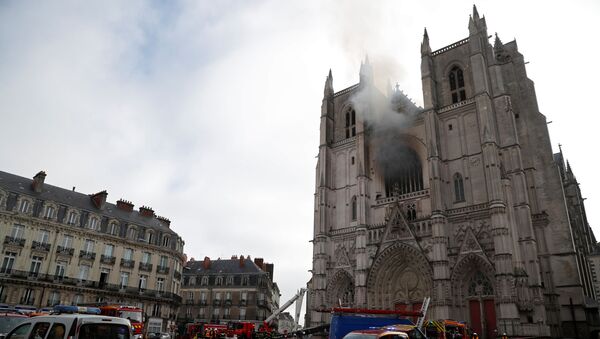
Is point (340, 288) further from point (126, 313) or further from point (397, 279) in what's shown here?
point (126, 313)

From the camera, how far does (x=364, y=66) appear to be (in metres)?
36.7

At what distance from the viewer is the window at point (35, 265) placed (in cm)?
2800

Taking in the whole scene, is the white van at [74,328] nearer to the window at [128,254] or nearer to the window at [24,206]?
the window at [24,206]

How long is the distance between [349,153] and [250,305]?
69.1 ft

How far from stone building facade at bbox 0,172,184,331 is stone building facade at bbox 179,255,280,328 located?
1012 cm

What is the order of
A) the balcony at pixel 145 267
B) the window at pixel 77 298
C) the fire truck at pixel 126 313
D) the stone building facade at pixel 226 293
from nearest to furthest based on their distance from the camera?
1. the fire truck at pixel 126 313
2. the window at pixel 77 298
3. the balcony at pixel 145 267
4. the stone building facade at pixel 226 293

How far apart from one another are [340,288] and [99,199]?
811 inches

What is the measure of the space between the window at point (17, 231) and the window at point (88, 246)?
4.14 m

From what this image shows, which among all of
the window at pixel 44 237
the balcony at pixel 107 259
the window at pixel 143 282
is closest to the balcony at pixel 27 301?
the window at pixel 44 237

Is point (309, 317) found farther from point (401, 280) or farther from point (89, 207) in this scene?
point (89, 207)

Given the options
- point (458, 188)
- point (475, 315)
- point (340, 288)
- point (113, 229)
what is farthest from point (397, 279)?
point (113, 229)

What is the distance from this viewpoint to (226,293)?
46.1 m

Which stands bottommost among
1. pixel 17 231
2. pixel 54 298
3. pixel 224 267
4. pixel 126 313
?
pixel 126 313

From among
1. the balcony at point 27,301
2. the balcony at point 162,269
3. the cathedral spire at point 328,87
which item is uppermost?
the cathedral spire at point 328,87
